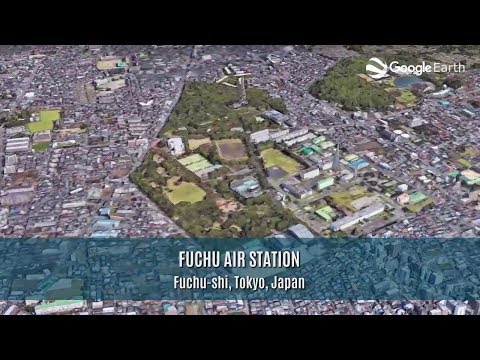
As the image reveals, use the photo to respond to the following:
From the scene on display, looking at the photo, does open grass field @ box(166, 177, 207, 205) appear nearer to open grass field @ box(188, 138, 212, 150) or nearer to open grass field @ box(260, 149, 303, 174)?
open grass field @ box(188, 138, 212, 150)

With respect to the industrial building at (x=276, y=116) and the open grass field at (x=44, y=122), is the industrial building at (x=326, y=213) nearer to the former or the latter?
the industrial building at (x=276, y=116)

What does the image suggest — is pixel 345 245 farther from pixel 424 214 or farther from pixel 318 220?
pixel 424 214

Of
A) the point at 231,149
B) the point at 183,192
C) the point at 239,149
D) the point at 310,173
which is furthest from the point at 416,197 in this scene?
the point at 183,192

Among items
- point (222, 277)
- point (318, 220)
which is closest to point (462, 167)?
point (318, 220)

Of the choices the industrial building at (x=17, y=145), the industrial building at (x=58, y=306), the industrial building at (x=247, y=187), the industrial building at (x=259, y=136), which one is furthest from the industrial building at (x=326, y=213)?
the industrial building at (x=17, y=145)
